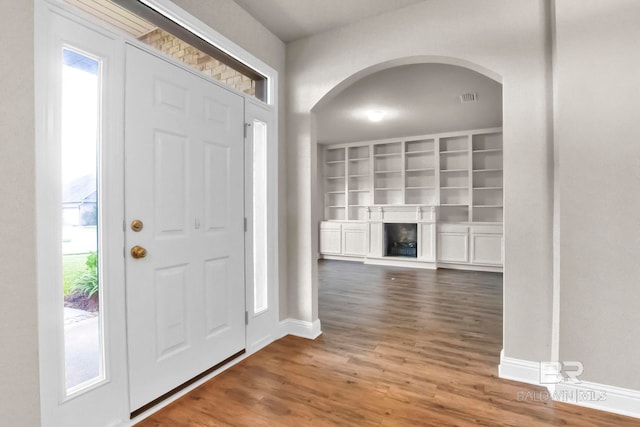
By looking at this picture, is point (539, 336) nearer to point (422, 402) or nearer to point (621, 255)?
point (621, 255)

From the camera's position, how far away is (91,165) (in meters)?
1.63

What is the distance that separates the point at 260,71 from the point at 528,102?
2.10m

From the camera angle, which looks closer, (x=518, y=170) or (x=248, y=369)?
(x=518, y=170)

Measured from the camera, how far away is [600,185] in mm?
1864

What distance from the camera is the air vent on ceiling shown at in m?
4.34

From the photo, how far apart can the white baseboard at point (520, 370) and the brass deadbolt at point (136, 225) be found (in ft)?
8.37

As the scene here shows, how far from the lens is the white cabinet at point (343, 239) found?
7297 mm

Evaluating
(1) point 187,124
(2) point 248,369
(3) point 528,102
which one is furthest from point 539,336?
(1) point 187,124

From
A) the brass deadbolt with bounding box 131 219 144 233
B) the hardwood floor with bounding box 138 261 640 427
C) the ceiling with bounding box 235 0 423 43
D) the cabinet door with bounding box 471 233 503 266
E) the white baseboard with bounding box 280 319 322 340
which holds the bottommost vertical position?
the hardwood floor with bounding box 138 261 640 427

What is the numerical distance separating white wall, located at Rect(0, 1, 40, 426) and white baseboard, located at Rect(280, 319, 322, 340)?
1913 millimetres

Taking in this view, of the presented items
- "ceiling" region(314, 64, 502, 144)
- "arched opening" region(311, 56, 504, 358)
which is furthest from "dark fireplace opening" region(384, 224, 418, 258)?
"ceiling" region(314, 64, 502, 144)

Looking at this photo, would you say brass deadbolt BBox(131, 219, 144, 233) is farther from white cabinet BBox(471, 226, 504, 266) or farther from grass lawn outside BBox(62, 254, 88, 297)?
white cabinet BBox(471, 226, 504, 266)

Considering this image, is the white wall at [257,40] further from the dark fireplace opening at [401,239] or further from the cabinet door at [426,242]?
the dark fireplace opening at [401,239]

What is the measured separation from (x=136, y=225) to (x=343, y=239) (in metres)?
5.97
